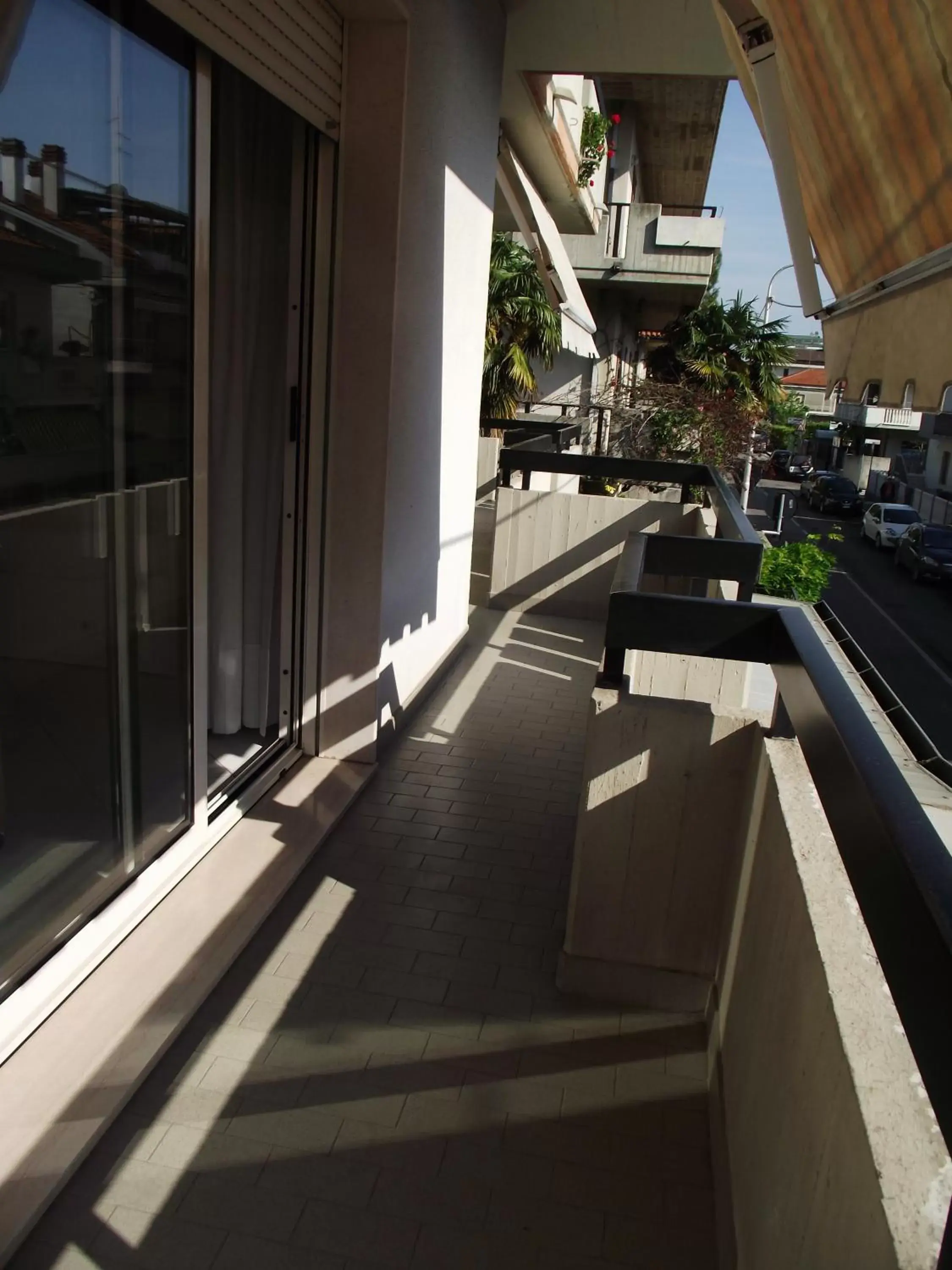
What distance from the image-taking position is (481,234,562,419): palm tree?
15.8m

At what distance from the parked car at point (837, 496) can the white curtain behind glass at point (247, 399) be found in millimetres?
46302

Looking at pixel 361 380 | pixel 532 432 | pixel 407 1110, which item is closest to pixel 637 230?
pixel 532 432

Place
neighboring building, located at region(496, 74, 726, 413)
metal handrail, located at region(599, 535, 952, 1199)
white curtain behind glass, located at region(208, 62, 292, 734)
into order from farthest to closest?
neighboring building, located at region(496, 74, 726, 413)
white curtain behind glass, located at region(208, 62, 292, 734)
metal handrail, located at region(599, 535, 952, 1199)

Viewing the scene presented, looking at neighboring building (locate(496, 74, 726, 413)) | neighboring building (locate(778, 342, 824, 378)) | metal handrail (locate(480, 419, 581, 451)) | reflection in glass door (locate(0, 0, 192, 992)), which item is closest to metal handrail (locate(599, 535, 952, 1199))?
reflection in glass door (locate(0, 0, 192, 992))

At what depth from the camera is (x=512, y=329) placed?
53.2 feet

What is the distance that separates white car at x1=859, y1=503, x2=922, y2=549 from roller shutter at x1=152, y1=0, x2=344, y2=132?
36200mm

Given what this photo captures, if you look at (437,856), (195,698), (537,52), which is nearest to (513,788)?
(437,856)

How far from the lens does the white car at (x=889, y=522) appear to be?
38.2m

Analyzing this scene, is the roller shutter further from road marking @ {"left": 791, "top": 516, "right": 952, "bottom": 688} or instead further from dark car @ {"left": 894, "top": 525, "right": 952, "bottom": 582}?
dark car @ {"left": 894, "top": 525, "right": 952, "bottom": 582}

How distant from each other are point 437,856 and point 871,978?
9.03 ft

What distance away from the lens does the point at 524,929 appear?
3.87m

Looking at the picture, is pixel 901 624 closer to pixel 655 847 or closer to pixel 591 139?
pixel 591 139

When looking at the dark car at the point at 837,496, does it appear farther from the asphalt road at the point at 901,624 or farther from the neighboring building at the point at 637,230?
the neighboring building at the point at 637,230

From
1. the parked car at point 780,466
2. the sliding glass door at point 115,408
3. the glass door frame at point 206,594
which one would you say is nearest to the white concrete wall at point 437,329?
the glass door frame at point 206,594
